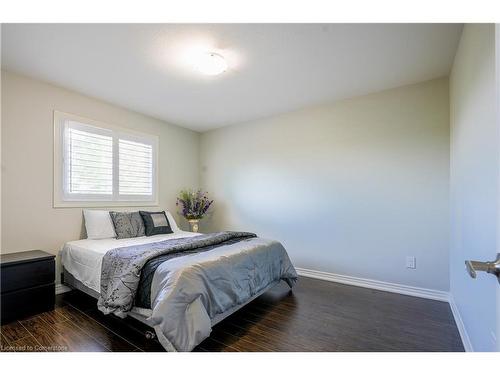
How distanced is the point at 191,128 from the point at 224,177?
115 cm

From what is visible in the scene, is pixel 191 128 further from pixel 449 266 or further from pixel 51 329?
pixel 449 266

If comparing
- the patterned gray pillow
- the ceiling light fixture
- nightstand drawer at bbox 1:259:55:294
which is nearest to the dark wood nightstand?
nightstand drawer at bbox 1:259:55:294

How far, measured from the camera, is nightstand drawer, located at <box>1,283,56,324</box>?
6.99 feet

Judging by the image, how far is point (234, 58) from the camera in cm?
236

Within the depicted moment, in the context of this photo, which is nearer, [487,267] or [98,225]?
[487,267]

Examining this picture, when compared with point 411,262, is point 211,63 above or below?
above

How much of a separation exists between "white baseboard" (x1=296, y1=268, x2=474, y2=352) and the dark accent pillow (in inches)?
81.5

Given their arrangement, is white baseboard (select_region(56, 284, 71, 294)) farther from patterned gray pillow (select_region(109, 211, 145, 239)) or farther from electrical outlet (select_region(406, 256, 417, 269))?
electrical outlet (select_region(406, 256, 417, 269))

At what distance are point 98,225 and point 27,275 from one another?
0.89 meters

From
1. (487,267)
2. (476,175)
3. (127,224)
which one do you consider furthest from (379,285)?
(127,224)

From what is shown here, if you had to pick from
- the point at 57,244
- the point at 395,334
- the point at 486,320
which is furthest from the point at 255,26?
the point at 57,244

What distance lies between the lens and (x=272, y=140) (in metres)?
Result: 3.98

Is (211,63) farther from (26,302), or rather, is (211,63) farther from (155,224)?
(26,302)
